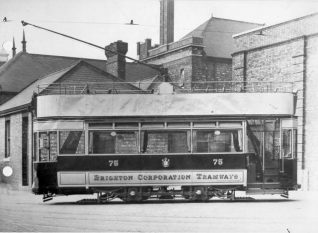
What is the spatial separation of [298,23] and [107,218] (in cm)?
1376

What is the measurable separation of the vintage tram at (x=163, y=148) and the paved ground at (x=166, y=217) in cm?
49

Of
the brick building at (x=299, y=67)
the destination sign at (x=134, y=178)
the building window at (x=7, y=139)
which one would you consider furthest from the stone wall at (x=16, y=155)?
the brick building at (x=299, y=67)

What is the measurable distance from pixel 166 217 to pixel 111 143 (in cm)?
318

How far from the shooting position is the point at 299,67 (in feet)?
67.0

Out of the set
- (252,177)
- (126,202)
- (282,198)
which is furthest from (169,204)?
(282,198)

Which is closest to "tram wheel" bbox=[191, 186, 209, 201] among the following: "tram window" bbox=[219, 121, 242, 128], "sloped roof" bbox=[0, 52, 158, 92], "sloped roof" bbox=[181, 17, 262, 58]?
"tram window" bbox=[219, 121, 242, 128]

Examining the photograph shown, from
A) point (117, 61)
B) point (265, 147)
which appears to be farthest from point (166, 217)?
point (117, 61)

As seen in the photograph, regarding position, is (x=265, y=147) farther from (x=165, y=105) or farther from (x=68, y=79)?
(x=68, y=79)

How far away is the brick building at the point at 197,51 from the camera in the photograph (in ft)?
114

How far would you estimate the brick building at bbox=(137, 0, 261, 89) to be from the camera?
34.6m

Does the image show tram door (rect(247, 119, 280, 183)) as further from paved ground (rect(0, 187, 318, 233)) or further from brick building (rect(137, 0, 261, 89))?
brick building (rect(137, 0, 261, 89))

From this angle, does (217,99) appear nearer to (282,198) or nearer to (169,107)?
(169,107)

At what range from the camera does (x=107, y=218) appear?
34.6ft

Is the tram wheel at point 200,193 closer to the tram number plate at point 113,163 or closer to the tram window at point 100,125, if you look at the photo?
the tram number plate at point 113,163
